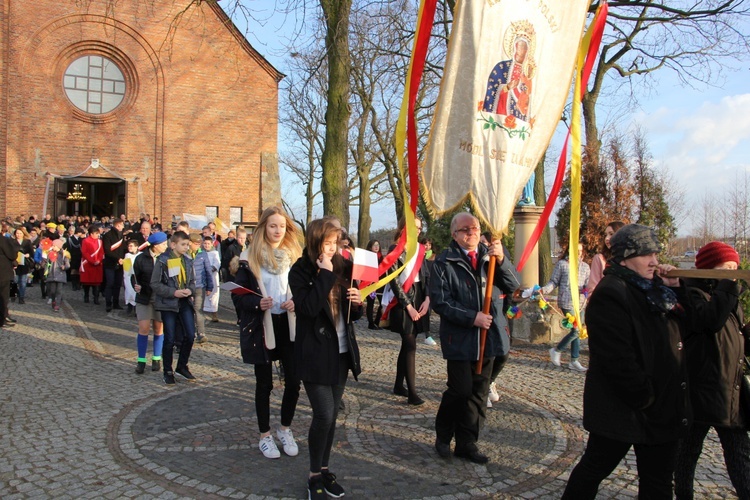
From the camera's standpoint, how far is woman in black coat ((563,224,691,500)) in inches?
113

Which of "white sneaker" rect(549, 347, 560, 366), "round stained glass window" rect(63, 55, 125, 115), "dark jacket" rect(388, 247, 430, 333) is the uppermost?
"round stained glass window" rect(63, 55, 125, 115)

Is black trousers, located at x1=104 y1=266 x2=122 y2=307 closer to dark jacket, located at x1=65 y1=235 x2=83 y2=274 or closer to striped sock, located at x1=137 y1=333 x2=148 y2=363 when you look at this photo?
dark jacket, located at x1=65 y1=235 x2=83 y2=274

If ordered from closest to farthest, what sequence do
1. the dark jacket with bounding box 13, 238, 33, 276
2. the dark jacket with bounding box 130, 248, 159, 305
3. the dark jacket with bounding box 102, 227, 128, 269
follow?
1. the dark jacket with bounding box 130, 248, 159, 305
2. the dark jacket with bounding box 102, 227, 128, 269
3. the dark jacket with bounding box 13, 238, 33, 276

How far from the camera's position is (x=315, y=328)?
375 cm

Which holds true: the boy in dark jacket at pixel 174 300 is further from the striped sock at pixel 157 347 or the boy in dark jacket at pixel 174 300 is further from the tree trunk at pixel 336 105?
the tree trunk at pixel 336 105

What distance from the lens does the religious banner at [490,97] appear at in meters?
4.27

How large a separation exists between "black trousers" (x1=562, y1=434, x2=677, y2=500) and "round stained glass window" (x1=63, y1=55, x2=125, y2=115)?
23.6 meters

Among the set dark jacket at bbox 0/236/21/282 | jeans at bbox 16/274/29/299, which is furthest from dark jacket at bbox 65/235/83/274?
dark jacket at bbox 0/236/21/282

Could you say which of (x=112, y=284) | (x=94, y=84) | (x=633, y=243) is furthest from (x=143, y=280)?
(x=94, y=84)

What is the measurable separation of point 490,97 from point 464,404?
2.35 metres

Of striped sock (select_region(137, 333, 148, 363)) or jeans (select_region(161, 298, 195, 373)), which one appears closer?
jeans (select_region(161, 298, 195, 373))

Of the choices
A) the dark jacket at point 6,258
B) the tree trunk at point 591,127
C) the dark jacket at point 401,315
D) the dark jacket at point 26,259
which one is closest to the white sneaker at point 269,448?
the dark jacket at point 401,315

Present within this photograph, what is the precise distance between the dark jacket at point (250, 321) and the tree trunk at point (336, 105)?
18.3 ft

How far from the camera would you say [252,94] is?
23.8 meters
